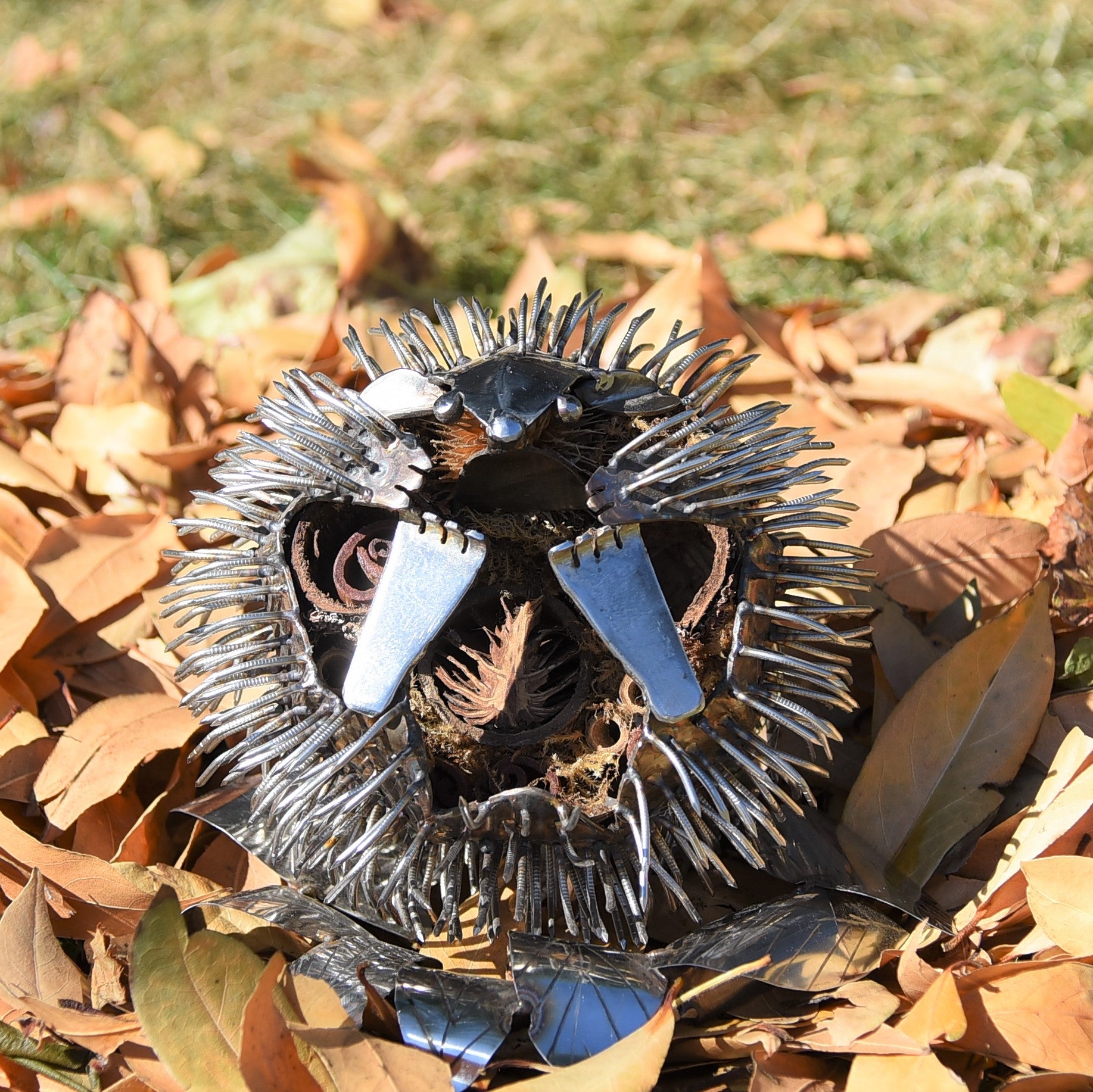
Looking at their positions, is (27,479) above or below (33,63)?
below

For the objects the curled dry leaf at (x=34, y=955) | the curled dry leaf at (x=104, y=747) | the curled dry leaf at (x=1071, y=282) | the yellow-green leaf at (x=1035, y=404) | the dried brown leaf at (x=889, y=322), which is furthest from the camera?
the curled dry leaf at (x=1071, y=282)

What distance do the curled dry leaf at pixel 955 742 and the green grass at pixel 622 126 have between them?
105 centimetres

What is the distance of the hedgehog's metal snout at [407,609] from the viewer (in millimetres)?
1452

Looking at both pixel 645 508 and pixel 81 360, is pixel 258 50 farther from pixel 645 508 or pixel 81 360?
→ pixel 645 508

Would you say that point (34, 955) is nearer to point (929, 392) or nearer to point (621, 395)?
point (621, 395)

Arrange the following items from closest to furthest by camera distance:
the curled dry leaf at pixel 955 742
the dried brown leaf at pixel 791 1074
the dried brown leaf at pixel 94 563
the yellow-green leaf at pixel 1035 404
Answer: the dried brown leaf at pixel 791 1074 < the curled dry leaf at pixel 955 742 < the dried brown leaf at pixel 94 563 < the yellow-green leaf at pixel 1035 404

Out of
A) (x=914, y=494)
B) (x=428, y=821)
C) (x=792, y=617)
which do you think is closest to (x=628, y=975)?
(x=428, y=821)

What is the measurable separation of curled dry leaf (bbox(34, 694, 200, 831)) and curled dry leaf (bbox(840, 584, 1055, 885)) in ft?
3.45

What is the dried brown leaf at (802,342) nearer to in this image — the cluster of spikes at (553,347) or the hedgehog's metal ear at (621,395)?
the cluster of spikes at (553,347)

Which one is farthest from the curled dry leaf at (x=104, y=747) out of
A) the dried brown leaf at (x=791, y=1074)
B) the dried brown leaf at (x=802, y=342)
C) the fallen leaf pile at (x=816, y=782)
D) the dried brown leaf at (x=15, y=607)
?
the dried brown leaf at (x=802, y=342)

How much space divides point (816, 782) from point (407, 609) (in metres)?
0.80

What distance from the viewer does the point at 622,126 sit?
3627 mm

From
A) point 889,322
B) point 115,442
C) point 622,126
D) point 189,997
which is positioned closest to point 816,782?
point 189,997

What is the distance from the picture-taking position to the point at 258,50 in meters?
4.06
